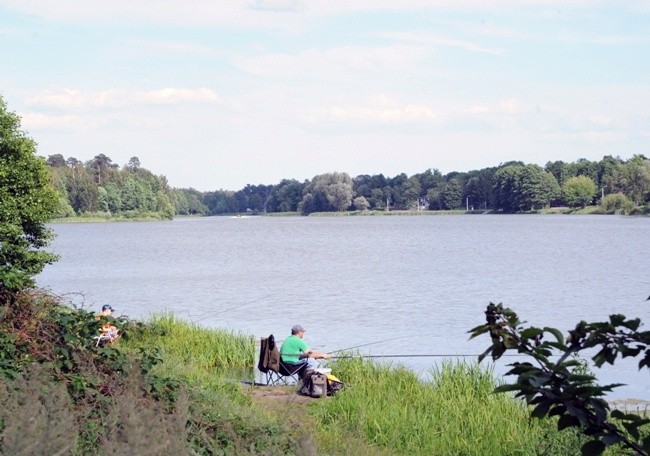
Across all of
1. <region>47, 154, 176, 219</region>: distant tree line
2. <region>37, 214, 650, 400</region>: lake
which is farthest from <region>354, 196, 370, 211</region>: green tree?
<region>37, 214, 650, 400</region>: lake

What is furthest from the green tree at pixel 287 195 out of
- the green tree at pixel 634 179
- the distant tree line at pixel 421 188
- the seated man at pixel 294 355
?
the seated man at pixel 294 355

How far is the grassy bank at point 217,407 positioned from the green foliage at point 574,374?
0.80m

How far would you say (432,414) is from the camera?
1078 centimetres

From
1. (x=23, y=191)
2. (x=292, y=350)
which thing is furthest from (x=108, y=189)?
(x=292, y=350)

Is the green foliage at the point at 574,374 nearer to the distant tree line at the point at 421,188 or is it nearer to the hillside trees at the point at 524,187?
the distant tree line at the point at 421,188

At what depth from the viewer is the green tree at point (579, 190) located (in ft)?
458

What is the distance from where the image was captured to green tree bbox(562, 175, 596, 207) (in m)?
140

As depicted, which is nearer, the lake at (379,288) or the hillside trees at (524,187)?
the lake at (379,288)

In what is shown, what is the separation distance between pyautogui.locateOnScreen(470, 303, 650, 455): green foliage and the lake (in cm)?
659

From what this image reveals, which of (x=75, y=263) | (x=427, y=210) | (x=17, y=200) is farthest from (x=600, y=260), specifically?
(x=427, y=210)

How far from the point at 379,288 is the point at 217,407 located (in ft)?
105

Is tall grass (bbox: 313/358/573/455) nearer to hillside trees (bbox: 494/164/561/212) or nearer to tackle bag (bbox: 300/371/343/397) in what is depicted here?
tackle bag (bbox: 300/371/343/397)

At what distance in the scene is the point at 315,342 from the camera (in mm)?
23578

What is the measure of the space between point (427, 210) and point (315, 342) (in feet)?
525
